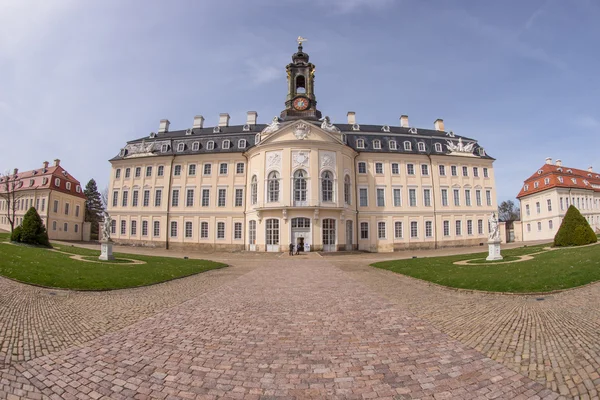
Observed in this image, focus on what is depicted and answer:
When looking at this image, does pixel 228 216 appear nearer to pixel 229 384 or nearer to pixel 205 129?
pixel 205 129

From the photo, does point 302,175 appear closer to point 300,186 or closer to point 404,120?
point 300,186

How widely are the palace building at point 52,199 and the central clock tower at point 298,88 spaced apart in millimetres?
38791

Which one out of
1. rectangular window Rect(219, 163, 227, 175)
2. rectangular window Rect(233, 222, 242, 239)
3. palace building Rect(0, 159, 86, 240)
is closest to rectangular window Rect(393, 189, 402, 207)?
rectangular window Rect(233, 222, 242, 239)

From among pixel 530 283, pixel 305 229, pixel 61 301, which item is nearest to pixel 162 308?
pixel 61 301

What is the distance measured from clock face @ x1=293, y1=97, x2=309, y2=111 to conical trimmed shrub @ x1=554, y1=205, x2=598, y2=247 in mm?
29247

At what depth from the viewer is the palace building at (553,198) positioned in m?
43.1

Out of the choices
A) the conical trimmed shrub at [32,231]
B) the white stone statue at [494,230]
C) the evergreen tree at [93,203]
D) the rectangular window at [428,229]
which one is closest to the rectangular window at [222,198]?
the conical trimmed shrub at [32,231]

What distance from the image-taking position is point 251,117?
45875mm

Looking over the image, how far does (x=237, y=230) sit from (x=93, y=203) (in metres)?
49.3

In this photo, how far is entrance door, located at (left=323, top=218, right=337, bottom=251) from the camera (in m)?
32.8

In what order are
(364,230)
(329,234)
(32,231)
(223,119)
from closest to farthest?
1. (32,231)
2. (329,234)
3. (364,230)
4. (223,119)

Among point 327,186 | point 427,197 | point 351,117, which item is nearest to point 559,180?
point 427,197

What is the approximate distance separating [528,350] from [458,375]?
5.28ft

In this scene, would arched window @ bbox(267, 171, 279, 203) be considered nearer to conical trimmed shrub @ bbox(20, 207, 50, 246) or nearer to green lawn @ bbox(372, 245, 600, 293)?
conical trimmed shrub @ bbox(20, 207, 50, 246)
